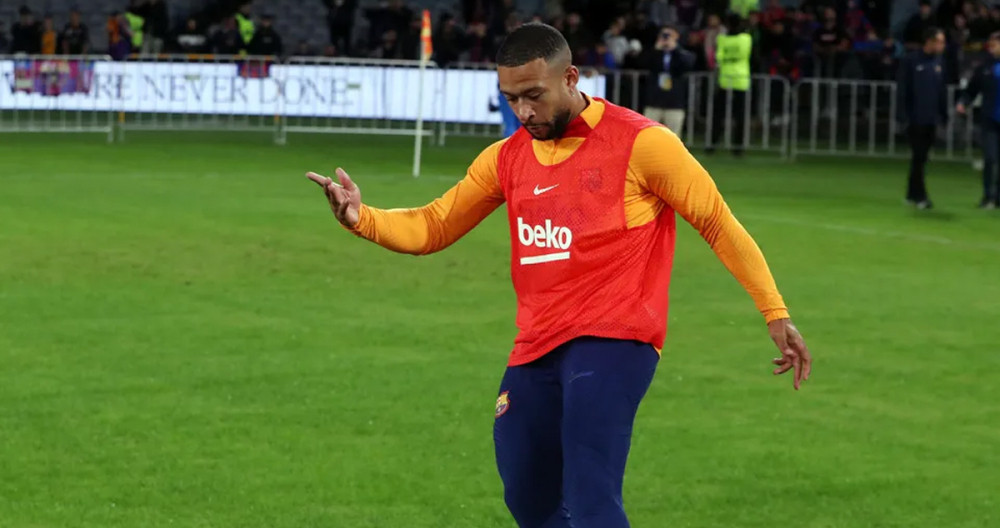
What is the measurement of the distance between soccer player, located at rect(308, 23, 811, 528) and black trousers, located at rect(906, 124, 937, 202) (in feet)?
51.9

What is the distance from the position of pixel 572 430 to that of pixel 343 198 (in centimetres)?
105

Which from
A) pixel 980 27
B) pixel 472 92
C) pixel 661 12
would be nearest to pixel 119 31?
pixel 472 92

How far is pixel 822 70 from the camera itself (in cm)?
3388

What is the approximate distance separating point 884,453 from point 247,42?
2889 cm

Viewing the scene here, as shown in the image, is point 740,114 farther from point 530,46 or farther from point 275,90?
point 530,46

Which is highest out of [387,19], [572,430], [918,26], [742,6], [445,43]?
[742,6]

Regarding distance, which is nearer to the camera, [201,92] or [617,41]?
[201,92]

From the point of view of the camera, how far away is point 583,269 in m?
5.47

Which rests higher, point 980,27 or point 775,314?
point 980,27

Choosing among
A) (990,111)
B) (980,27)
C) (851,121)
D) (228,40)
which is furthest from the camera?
(228,40)

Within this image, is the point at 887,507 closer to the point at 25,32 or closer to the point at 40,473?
the point at 40,473

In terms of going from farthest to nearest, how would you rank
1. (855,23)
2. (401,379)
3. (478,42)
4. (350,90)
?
(478,42) < (855,23) < (350,90) < (401,379)

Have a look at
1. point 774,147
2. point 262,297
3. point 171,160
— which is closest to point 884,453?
point 262,297

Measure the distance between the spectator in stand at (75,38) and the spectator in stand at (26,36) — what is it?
0.53 m
